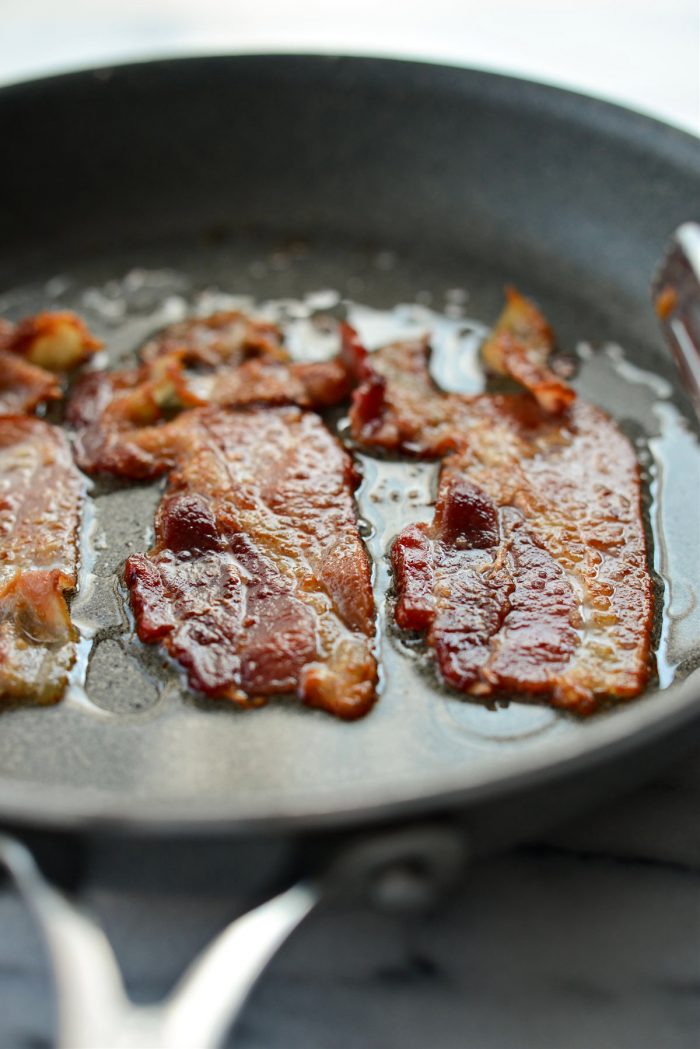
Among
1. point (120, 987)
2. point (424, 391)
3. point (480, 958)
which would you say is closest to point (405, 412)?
point (424, 391)

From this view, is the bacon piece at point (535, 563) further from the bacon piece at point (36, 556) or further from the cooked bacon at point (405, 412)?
the bacon piece at point (36, 556)

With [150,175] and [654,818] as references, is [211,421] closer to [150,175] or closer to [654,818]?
[150,175]

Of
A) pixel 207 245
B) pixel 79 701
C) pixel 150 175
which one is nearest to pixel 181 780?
pixel 79 701

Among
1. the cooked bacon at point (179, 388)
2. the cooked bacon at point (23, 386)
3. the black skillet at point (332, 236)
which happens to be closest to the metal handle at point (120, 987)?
the black skillet at point (332, 236)

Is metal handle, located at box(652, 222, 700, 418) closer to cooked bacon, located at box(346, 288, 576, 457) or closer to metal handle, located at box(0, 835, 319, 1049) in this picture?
cooked bacon, located at box(346, 288, 576, 457)

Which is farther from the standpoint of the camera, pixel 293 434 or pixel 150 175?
pixel 150 175

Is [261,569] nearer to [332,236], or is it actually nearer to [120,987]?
[120,987]
